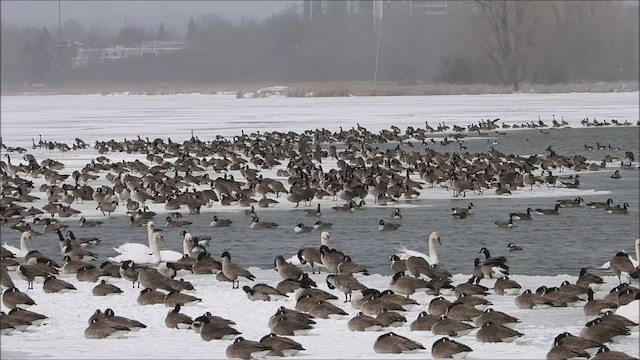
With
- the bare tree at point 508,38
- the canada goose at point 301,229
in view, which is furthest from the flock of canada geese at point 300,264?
the bare tree at point 508,38

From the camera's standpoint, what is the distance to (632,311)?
9.48 m

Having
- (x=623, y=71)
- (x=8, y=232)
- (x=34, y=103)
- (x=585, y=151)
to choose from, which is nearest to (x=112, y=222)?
(x=8, y=232)

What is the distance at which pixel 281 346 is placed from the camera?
865cm

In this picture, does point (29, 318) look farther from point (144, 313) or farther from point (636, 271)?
point (636, 271)

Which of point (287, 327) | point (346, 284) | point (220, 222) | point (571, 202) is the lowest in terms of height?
point (571, 202)

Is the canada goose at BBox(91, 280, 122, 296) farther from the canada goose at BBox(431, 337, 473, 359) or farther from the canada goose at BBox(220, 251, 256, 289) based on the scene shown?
the canada goose at BBox(431, 337, 473, 359)

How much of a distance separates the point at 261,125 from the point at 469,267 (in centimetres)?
3080

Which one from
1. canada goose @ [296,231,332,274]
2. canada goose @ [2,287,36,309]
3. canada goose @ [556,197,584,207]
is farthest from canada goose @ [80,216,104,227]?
canada goose @ [556,197,584,207]

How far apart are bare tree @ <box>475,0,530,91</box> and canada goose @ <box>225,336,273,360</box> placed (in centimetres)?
6295

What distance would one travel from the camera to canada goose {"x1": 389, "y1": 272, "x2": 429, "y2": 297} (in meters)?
11.0

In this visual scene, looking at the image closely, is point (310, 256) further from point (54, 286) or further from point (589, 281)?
point (589, 281)

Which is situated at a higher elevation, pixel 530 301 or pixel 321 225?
pixel 530 301

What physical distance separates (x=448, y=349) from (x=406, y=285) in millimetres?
2653

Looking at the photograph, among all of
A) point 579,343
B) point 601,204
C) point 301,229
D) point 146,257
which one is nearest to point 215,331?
point 579,343
